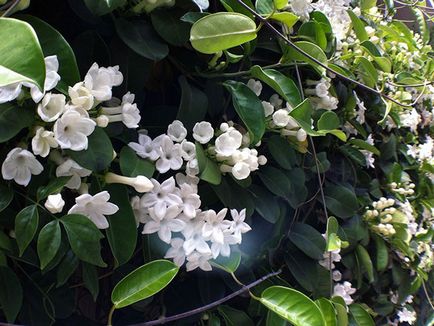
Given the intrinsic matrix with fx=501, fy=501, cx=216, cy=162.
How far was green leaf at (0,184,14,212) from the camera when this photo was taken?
56cm

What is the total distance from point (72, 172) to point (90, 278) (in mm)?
151

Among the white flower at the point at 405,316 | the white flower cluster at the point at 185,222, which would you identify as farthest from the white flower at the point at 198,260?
the white flower at the point at 405,316

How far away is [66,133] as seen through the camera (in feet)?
1.84

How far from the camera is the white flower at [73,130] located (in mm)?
544

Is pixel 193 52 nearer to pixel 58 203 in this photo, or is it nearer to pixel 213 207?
pixel 213 207

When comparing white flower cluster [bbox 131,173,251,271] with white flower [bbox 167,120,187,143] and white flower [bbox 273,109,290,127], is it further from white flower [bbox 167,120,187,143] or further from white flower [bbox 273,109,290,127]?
white flower [bbox 273,109,290,127]

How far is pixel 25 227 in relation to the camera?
0.56m

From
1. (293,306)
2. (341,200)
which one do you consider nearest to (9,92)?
(293,306)

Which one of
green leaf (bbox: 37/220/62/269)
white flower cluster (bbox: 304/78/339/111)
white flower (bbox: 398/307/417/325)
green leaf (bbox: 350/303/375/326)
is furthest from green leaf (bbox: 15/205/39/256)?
white flower (bbox: 398/307/417/325)

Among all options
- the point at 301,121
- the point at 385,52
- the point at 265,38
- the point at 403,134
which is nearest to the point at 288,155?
the point at 301,121

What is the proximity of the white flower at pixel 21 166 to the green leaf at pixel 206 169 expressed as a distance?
0.72 feet

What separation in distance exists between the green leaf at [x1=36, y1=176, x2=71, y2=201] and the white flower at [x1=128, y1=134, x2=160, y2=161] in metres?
0.12

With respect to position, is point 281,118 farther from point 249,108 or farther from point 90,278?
point 90,278

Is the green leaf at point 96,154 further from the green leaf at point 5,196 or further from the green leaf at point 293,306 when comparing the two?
the green leaf at point 293,306
